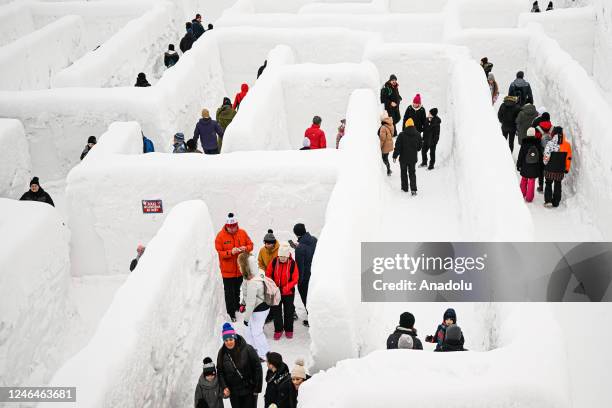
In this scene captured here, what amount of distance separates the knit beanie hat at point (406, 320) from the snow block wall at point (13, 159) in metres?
7.58

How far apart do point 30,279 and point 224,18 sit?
10094 millimetres

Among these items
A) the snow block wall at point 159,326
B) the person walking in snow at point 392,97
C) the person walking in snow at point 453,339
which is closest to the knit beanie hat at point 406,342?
the person walking in snow at point 453,339

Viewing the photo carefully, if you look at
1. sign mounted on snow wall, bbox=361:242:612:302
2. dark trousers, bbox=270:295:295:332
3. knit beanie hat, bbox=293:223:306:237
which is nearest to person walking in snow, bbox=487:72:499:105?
sign mounted on snow wall, bbox=361:242:612:302

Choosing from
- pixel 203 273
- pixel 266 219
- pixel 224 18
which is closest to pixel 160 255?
pixel 203 273

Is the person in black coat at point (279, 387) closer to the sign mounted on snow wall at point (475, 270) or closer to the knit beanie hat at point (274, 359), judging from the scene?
the knit beanie hat at point (274, 359)

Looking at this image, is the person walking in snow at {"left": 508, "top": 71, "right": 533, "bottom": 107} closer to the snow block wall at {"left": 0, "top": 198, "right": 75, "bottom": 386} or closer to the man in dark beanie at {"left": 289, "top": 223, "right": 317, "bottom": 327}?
the man in dark beanie at {"left": 289, "top": 223, "right": 317, "bottom": 327}

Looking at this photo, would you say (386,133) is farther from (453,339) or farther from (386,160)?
(453,339)

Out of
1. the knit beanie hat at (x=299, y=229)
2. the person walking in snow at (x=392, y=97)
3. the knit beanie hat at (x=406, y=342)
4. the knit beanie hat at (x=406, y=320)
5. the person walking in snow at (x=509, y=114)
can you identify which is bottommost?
the knit beanie hat at (x=406, y=342)

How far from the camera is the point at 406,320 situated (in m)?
7.29

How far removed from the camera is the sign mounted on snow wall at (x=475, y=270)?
7.92 m

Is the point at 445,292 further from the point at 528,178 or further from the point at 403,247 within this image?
the point at 528,178

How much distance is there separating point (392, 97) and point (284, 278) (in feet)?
19.3

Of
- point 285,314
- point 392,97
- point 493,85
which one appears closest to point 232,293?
point 285,314

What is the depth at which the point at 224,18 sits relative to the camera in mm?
16844
